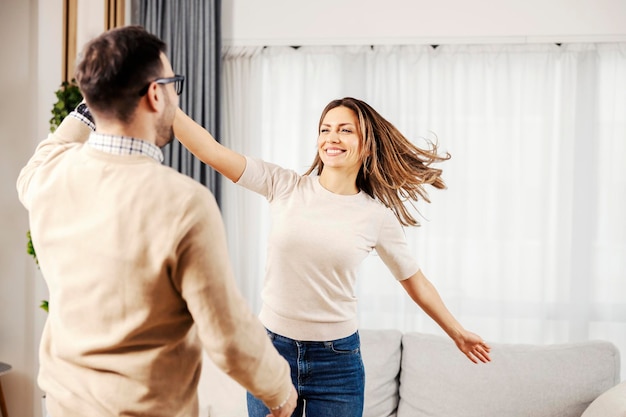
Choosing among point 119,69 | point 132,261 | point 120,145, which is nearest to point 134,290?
point 132,261

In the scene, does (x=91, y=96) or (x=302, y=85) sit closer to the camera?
(x=91, y=96)

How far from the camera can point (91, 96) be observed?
1092mm

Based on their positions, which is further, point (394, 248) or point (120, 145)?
point (394, 248)

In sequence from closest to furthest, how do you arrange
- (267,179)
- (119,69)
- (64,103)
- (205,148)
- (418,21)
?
(119,69) < (205,148) < (267,179) < (64,103) < (418,21)

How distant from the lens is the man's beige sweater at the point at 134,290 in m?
1.07

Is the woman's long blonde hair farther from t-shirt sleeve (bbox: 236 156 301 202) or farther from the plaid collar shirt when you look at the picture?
the plaid collar shirt

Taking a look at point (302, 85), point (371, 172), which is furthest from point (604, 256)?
point (371, 172)

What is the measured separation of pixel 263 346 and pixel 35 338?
107 inches

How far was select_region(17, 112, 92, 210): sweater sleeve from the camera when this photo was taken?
4.04ft

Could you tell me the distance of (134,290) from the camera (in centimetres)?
109

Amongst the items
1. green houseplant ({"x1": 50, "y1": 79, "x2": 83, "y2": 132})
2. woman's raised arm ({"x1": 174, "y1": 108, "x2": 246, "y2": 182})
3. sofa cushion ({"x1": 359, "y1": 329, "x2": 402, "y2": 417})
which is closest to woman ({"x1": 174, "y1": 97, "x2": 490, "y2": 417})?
woman's raised arm ({"x1": 174, "y1": 108, "x2": 246, "y2": 182})

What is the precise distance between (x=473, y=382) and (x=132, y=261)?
212 centimetres

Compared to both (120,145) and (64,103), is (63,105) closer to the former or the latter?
(64,103)

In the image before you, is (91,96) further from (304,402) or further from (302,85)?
(302,85)
